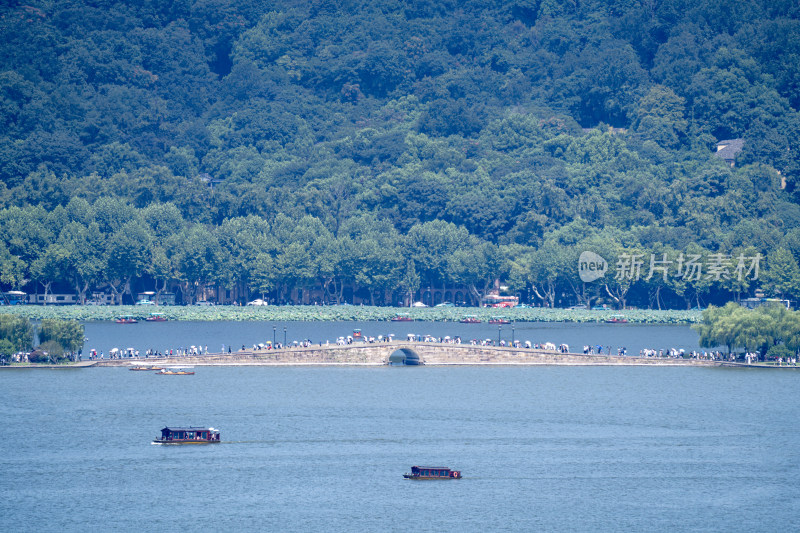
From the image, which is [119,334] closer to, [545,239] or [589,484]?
[545,239]

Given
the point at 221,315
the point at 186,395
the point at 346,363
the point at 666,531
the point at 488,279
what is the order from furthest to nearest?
the point at 488,279, the point at 221,315, the point at 346,363, the point at 186,395, the point at 666,531

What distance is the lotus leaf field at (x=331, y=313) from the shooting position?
164m

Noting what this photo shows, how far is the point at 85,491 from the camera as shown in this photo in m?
68.2

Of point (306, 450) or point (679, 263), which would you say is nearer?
point (306, 450)

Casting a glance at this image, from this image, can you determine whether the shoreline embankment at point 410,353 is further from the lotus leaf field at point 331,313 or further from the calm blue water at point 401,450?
the lotus leaf field at point 331,313

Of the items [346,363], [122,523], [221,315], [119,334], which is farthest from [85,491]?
[221,315]

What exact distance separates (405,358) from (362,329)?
38807 millimetres

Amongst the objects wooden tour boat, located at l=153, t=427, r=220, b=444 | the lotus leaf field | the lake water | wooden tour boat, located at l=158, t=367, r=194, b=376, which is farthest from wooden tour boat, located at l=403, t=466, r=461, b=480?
the lotus leaf field

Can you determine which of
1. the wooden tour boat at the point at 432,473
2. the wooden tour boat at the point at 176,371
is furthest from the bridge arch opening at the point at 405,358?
the wooden tour boat at the point at 432,473

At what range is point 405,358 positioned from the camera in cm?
11431

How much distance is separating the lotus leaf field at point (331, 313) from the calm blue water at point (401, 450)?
5697cm

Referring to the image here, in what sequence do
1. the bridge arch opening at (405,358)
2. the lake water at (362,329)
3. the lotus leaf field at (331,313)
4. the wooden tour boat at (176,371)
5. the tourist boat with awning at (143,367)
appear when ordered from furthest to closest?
1. the lotus leaf field at (331,313)
2. the lake water at (362,329)
3. the bridge arch opening at (405,358)
4. the tourist boat with awning at (143,367)
5. the wooden tour boat at (176,371)

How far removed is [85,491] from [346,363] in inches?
1693

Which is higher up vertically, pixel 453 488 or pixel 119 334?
pixel 119 334
